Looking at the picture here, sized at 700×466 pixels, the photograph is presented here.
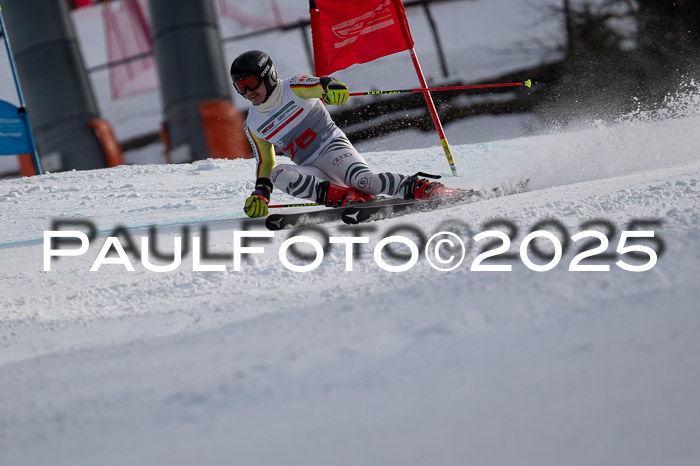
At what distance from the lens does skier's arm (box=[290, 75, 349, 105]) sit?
→ 3.46 meters

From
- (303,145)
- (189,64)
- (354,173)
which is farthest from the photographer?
(189,64)

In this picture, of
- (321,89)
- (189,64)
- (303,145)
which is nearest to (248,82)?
(321,89)

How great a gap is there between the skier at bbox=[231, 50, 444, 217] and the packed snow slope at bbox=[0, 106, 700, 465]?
32.9 inches

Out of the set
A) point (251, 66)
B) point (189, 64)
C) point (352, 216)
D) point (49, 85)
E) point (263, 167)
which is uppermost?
point (49, 85)

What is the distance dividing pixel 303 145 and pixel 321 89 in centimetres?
39

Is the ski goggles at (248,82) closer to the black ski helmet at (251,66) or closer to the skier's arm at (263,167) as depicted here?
the black ski helmet at (251,66)

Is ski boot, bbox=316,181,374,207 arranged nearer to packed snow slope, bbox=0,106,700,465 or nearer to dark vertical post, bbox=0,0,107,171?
packed snow slope, bbox=0,106,700,465

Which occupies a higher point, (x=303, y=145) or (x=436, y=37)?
(x=436, y=37)

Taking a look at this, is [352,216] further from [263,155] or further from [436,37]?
[436,37]

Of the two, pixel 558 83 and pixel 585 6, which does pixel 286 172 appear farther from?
pixel 585 6

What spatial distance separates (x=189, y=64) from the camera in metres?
8.77

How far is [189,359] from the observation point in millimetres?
1658

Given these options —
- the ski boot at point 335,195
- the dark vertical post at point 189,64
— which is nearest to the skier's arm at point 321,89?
the ski boot at point 335,195

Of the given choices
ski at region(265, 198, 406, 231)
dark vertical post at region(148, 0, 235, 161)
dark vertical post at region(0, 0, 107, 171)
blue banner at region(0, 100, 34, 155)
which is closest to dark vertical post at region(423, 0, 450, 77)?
dark vertical post at region(148, 0, 235, 161)
